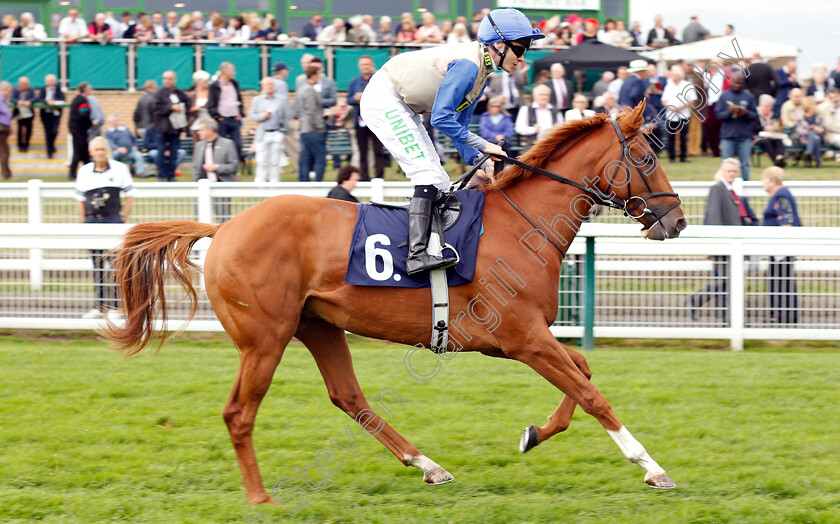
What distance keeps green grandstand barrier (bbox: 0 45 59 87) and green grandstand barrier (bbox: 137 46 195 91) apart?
1428 mm

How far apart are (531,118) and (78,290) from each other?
19.0 feet

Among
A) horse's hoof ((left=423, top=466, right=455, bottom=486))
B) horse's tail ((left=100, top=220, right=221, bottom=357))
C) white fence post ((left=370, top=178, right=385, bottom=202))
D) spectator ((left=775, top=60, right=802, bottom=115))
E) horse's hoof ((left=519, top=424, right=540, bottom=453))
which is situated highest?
spectator ((left=775, top=60, right=802, bottom=115))

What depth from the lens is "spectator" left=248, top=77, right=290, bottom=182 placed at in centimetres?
1093

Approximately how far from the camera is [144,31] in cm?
1600

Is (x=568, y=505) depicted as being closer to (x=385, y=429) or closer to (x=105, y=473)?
(x=385, y=429)

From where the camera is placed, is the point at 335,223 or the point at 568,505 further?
the point at 335,223

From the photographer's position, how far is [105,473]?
14.6ft

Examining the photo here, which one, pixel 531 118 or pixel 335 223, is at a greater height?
pixel 531 118

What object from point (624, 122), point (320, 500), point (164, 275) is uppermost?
point (624, 122)

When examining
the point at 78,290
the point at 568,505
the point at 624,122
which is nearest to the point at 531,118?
the point at 78,290

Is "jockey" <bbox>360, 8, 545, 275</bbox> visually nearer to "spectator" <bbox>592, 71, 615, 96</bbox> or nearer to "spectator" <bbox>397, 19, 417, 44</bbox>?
"spectator" <bbox>592, 71, 615, 96</bbox>

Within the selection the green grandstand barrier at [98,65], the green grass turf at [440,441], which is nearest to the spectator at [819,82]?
the green grass turf at [440,441]

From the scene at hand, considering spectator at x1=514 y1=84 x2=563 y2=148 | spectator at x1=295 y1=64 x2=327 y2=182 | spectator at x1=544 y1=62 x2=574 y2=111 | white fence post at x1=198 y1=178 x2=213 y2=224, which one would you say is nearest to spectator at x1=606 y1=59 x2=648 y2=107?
spectator at x1=544 y1=62 x2=574 y2=111

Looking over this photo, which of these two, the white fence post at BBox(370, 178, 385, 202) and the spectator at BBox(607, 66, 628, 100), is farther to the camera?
the spectator at BBox(607, 66, 628, 100)
